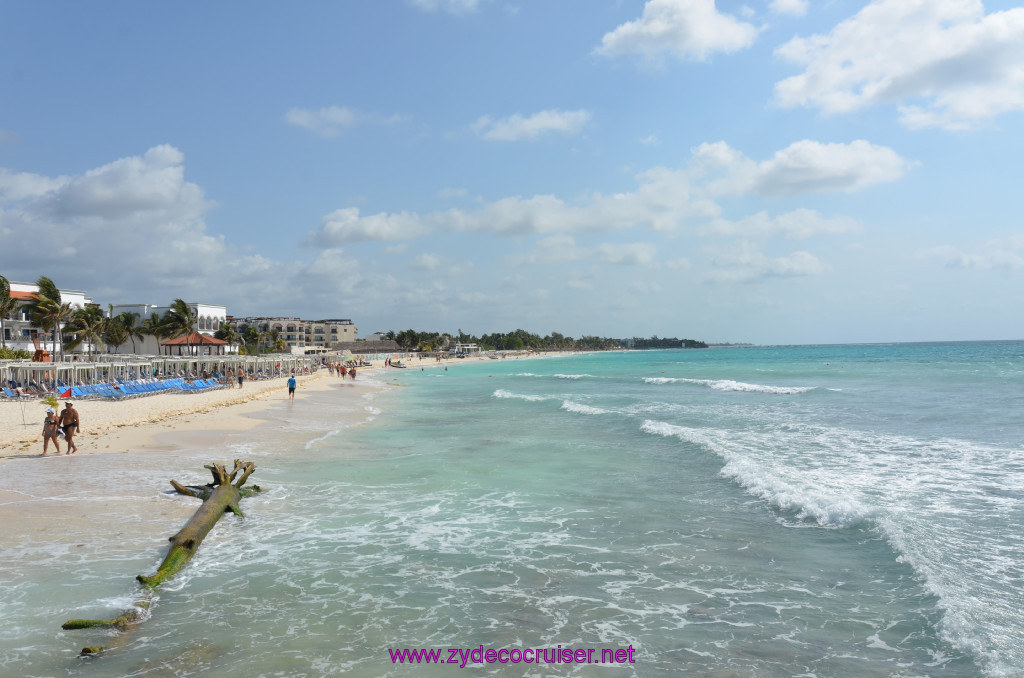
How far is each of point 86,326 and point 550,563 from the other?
195 feet

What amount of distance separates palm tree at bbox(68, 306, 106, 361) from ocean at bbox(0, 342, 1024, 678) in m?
45.9

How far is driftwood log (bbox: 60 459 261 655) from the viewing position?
616 cm

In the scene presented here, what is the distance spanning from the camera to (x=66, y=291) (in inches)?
2621

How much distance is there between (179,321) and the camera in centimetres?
6075

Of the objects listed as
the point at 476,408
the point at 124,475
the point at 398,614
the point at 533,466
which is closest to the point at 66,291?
the point at 476,408

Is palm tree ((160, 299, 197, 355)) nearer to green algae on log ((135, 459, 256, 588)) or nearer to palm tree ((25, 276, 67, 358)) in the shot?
palm tree ((25, 276, 67, 358))

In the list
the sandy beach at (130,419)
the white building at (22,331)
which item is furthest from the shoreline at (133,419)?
the white building at (22,331)

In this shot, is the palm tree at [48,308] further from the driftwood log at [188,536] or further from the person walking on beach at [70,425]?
the driftwood log at [188,536]

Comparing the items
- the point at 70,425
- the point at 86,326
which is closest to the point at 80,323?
the point at 86,326

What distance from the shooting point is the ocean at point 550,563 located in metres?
5.83

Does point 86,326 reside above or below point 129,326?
below

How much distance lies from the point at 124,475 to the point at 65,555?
5.68 metres

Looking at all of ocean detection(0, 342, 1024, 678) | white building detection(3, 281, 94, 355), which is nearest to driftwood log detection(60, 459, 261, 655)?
ocean detection(0, 342, 1024, 678)

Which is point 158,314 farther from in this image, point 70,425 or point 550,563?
point 550,563
